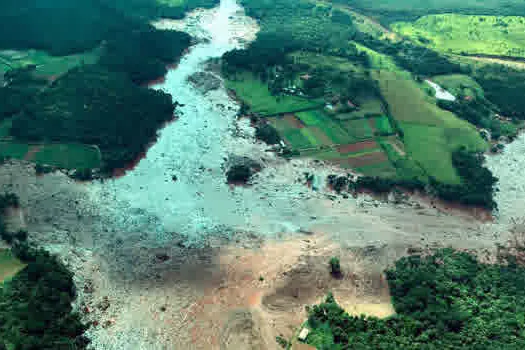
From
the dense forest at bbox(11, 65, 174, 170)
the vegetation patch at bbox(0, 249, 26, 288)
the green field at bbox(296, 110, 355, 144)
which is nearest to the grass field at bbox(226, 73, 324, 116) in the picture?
the green field at bbox(296, 110, 355, 144)

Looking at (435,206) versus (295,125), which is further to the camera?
(295,125)

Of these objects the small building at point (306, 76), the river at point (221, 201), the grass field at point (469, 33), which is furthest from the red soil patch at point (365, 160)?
the grass field at point (469, 33)

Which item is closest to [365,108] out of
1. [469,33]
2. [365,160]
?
[365,160]

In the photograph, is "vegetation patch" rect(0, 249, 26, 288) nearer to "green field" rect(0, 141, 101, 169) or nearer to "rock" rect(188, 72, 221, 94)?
"green field" rect(0, 141, 101, 169)

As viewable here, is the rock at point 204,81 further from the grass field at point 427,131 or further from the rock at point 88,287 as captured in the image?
the rock at point 88,287

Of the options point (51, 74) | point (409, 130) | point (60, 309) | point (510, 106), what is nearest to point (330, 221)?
point (409, 130)

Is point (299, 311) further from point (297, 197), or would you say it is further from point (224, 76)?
point (224, 76)
